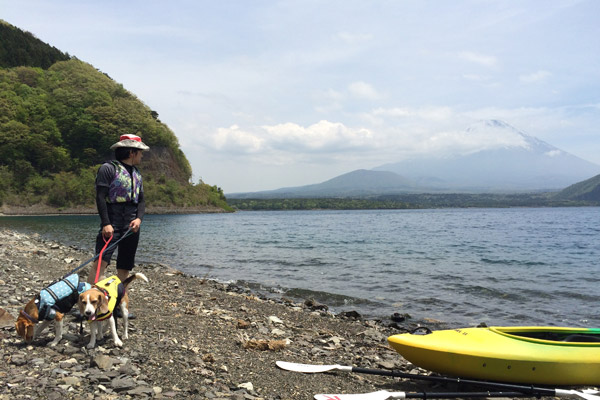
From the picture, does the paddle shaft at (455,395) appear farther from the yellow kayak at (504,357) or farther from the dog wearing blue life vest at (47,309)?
the dog wearing blue life vest at (47,309)

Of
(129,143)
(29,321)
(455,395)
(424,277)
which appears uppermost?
(129,143)

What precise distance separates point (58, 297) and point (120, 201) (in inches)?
62.3

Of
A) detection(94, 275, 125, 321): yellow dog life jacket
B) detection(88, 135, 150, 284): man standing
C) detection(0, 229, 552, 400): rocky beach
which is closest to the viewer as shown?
detection(0, 229, 552, 400): rocky beach

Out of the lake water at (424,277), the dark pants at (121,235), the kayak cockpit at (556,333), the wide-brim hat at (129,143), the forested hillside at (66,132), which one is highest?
the forested hillside at (66,132)

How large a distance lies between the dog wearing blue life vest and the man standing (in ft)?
1.96

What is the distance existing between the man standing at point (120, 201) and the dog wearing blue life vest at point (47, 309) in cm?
60

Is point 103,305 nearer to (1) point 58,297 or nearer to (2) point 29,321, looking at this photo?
(1) point 58,297

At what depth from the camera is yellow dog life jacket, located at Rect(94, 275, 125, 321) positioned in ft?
16.5

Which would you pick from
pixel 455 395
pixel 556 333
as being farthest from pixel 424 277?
pixel 455 395

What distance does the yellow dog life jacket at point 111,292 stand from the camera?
16.5 ft

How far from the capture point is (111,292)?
17.1 ft

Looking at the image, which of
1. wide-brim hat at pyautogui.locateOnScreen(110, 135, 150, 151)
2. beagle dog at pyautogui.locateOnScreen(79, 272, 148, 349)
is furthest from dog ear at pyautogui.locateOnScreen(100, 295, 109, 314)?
wide-brim hat at pyautogui.locateOnScreen(110, 135, 150, 151)

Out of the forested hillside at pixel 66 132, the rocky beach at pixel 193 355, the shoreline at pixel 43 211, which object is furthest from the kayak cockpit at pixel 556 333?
the forested hillside at pixel 66 132

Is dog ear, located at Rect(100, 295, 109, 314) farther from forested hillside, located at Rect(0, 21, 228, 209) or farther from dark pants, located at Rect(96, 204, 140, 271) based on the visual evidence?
forested hillside, located at Rect(0, 21, 228, 209)
